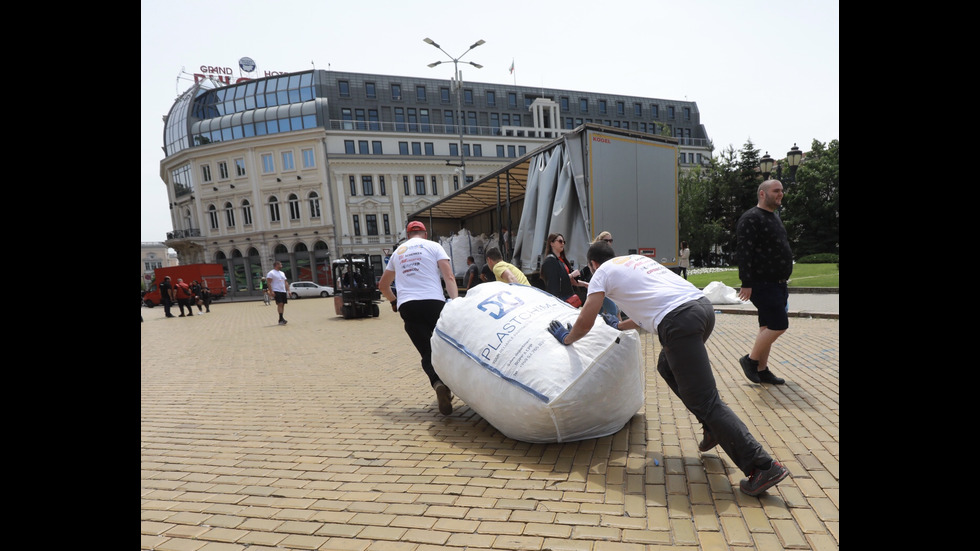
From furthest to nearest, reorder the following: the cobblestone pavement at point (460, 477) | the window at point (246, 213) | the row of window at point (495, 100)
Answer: the row of window at point (495, 100) → the window at point (246, 213) → the cobblestone pavement at point (460, 477)

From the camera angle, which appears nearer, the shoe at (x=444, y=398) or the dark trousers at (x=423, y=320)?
the shoe at (x=444, y=398)

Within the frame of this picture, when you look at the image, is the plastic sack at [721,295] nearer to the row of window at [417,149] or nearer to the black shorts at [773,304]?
the black shorts at [773,304]

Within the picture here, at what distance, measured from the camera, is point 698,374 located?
246cm

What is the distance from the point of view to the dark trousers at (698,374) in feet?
7.78

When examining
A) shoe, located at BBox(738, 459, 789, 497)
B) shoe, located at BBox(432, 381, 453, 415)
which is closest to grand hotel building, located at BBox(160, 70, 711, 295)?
shoe, located at BBox(432, 381, 453, 415)

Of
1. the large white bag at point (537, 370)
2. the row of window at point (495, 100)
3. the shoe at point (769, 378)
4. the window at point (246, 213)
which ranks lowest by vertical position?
the shoe at point (769, 378)

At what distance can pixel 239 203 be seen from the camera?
146 feet

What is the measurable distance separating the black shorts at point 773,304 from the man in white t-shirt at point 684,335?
6.32 ft

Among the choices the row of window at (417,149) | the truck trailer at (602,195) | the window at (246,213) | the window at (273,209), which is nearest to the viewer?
the truck trailer at (602,195)

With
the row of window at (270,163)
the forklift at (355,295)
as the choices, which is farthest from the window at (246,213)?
the forklift at (355,295)

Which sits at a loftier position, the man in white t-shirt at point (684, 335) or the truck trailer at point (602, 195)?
the truck trailer at point (602, 195)
